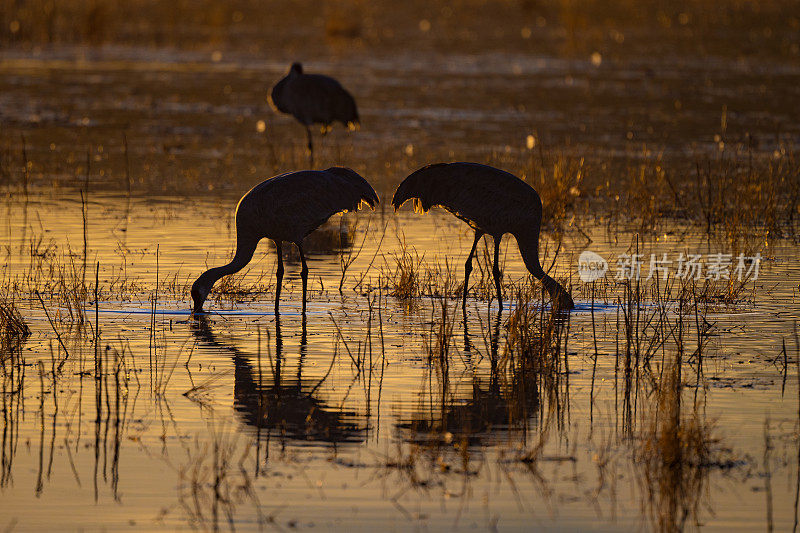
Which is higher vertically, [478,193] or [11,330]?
[478,193]

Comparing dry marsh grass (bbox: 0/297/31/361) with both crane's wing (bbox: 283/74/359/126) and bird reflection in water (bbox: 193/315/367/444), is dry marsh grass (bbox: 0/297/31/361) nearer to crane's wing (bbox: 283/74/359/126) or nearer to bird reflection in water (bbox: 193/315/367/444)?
bird reflection in water (bbox: 193/315/367/444)

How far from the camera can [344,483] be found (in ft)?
20.2

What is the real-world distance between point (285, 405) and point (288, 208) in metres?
3.03

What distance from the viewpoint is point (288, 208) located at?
10.2 metres

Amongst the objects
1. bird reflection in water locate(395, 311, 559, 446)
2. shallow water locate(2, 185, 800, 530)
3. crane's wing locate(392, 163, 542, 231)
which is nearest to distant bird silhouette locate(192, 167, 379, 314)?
shallow water locate(2, 185, 800, 530)

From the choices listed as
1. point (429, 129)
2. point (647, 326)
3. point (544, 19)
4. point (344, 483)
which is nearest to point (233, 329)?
point (647, 326)

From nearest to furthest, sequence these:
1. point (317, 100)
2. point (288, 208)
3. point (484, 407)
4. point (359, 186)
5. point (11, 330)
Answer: point (484, 407), point (11, 330), point (288, 208), point (359, 186), point (317, 100)

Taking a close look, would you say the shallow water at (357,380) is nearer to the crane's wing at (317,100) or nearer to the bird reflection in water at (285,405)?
the bird reflection in water at (285,405)

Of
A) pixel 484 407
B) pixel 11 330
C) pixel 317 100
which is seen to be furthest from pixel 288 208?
pixel 317 100

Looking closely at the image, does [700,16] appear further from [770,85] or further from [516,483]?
[516,483]

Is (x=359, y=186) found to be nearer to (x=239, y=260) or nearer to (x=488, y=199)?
(x=488, y=199)

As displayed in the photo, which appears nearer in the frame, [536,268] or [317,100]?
[536,268]

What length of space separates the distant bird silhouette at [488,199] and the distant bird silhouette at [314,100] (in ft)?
28.7

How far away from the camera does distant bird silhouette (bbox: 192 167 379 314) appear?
1016 centimetres
